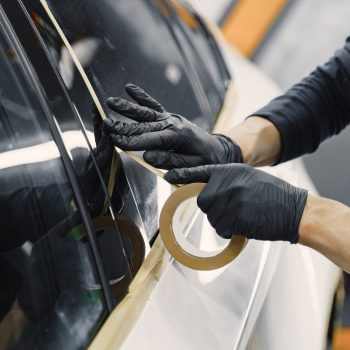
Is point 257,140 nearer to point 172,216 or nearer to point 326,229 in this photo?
point 326,229

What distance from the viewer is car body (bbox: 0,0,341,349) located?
106 centimetres

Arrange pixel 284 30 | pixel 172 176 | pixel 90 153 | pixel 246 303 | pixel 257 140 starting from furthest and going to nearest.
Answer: pixel 284 30, pixel 257 140, pixel 246 303, pixel 172 176, pixel 90 153

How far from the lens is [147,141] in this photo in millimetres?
1282

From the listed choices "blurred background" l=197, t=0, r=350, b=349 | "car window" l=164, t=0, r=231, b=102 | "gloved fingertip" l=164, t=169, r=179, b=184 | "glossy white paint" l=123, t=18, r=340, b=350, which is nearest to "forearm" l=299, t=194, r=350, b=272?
"glossy white paint" l=123, t=18, r=340, b=350

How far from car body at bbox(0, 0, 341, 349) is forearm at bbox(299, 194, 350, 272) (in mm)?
169

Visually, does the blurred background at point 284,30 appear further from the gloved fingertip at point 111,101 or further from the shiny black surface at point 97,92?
the gloved fingertip at point 111,101

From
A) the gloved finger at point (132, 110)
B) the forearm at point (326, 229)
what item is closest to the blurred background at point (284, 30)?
the forearm at point (326, 229)

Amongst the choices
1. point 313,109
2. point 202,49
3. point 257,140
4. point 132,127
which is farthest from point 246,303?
point 202,49

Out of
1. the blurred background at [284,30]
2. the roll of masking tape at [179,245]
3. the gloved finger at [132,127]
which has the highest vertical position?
the gloved finger at [132,127]

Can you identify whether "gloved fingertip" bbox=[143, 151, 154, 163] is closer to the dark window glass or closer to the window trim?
the dark window glass

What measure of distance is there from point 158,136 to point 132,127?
0.23ft

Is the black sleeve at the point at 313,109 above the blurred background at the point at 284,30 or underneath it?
above

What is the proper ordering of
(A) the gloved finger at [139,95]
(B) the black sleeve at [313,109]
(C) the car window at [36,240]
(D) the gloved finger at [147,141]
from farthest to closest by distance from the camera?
(B) the black sleeve at [313,109] < (A) the gloved finger at [139,95] < (D) the gloved finger at [147,141] < (C) the car window at [36,240]

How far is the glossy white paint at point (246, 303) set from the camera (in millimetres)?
1192
